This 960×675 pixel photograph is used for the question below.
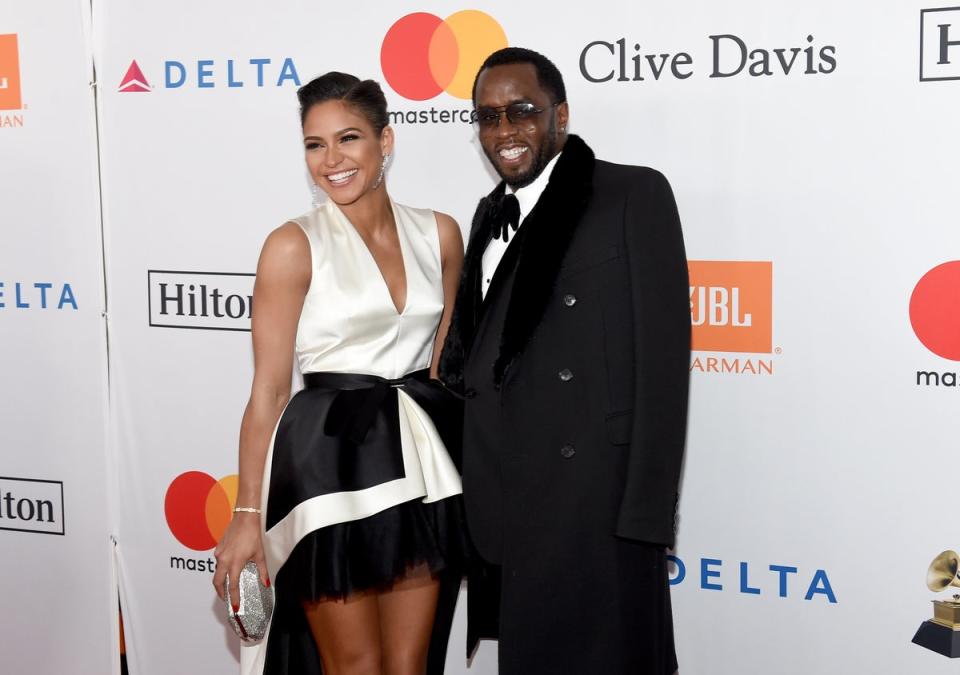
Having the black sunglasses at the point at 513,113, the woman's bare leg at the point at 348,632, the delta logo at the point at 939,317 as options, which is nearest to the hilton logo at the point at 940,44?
the delta logo at the point at 939,317

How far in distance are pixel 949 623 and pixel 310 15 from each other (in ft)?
7.81

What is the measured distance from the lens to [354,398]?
215 cm

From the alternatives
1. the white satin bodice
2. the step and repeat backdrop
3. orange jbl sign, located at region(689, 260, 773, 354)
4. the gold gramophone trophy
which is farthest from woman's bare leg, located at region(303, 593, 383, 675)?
the gold gramophone trophy

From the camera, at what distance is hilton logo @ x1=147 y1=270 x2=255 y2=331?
3197mm

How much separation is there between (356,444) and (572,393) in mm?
470

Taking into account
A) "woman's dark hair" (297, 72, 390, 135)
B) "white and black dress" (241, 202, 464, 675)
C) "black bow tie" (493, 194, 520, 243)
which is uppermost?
"woman's dark hair" (297, 72, 390, 135)

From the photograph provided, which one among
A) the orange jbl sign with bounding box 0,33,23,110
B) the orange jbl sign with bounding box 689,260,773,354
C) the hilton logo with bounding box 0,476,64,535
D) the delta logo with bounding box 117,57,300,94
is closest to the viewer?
the orange jbl sign with bounding box 689,260,773,354

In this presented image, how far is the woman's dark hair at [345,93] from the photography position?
2.19 meters

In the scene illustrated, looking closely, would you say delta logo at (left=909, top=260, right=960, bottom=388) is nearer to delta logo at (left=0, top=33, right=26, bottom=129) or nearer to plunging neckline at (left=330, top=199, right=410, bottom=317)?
plunging neckline at (left=330, top=199, right=410, bottom=317)

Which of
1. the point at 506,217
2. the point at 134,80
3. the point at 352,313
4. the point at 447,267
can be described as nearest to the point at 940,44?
the point at 506,217

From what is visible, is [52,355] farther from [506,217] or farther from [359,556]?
[506,217]

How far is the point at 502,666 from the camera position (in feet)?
6.86

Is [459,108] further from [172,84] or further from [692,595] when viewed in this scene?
[692,595]

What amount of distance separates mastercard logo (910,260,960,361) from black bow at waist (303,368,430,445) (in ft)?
4.08
